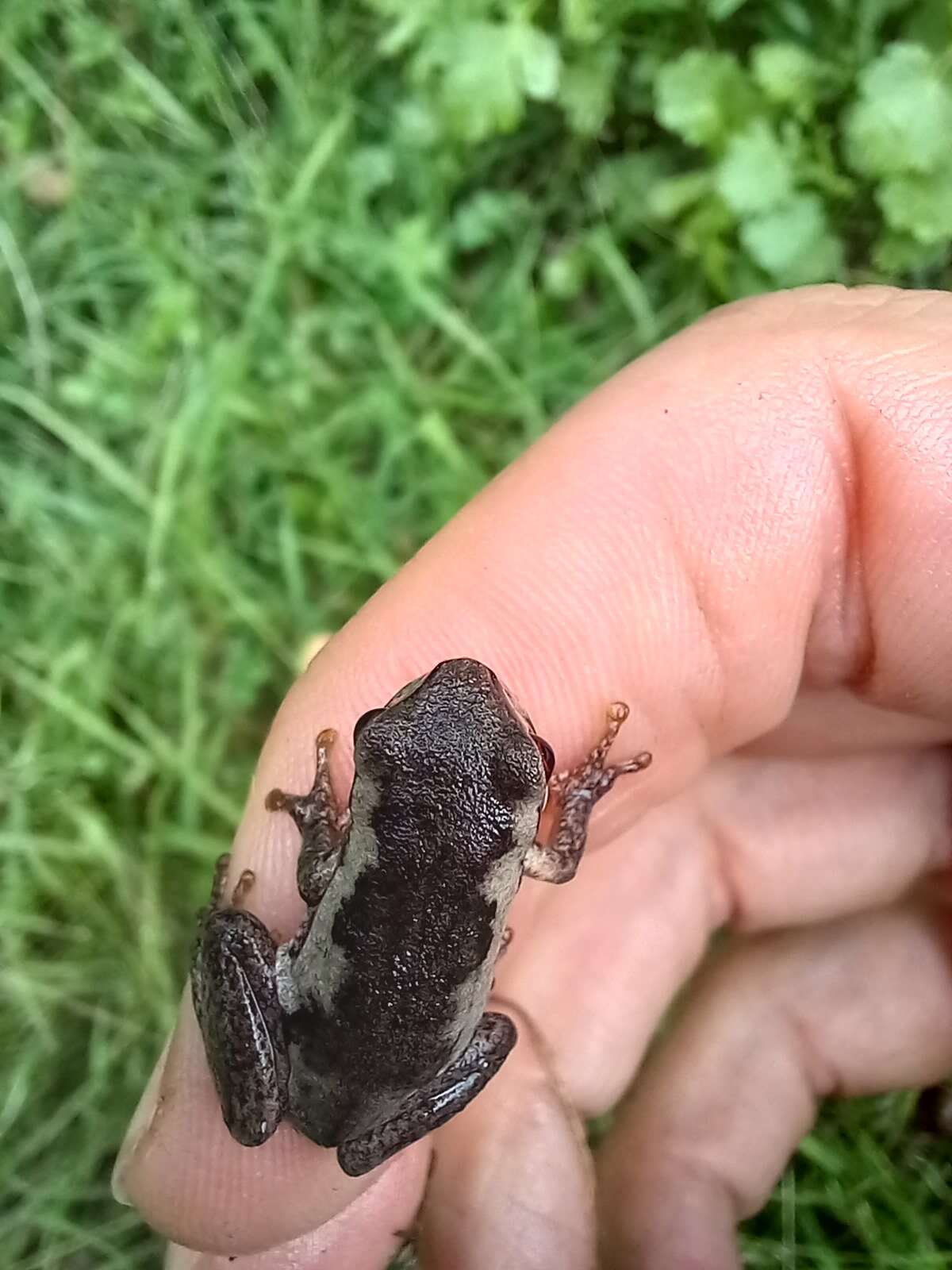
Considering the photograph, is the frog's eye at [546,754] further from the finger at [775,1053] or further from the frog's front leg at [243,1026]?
the finger at [775,1053]

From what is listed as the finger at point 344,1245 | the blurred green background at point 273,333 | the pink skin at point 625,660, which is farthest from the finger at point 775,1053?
the finger at point 344,1245

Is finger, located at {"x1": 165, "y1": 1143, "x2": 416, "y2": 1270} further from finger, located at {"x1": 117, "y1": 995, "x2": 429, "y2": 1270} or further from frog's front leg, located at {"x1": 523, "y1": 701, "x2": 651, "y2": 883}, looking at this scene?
frog's front leg, located at {"x1": 523, "y1": 701, "x2": 651, "y2": 883}

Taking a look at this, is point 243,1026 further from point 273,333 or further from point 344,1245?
point 273,333

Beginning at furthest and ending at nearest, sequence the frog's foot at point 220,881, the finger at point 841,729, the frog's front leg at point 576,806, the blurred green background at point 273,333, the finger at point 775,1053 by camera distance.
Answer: the blurred green background at point 273,333, the finger at point 775,1053, the finger at point 841,729, the frog's foot at point 220,881, the frog's front leg at point 576,806

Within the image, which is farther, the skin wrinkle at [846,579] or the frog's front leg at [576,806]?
the frog's front leg at [576,806]

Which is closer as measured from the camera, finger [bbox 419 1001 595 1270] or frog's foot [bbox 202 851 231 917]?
frog's foot [bbox 202 851 231 917]

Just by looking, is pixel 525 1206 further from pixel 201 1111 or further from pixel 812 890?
pixel 812 890

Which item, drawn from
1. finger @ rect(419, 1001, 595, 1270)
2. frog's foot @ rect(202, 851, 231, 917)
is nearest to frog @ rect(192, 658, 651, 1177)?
frog's foot @ rect(202, 851, 231, 917)
